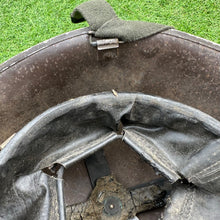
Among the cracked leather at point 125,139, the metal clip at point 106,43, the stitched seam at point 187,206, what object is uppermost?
the metal clip at point 106,43

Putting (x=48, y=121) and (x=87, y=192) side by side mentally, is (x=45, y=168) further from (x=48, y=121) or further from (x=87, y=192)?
(x=87, y=192)

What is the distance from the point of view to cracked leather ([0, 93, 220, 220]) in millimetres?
740

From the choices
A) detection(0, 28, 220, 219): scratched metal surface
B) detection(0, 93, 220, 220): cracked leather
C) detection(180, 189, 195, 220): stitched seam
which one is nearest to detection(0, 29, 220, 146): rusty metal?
detection(0, 28, 220, 219): scratched metal surface

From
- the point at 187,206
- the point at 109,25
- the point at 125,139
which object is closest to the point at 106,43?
the point at 109,25

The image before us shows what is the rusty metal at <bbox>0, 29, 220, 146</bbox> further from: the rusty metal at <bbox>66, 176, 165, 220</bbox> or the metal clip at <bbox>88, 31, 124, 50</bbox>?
the rusty metal at <bbox>66, 176, 165, 220</bbox>

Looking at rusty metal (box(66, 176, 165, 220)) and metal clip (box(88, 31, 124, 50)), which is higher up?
metal clip (box(88, 31, 124, 50))

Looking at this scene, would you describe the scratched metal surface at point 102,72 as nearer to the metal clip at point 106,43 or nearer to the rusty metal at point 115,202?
the metal clip at point 106,43

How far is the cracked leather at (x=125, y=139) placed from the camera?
74cm

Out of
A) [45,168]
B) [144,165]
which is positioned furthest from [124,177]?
[45,168]

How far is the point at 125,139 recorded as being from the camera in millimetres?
824

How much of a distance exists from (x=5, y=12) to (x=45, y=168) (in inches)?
42.1

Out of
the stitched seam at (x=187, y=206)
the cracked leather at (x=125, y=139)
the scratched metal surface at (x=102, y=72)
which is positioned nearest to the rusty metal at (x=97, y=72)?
the scratched metal surface at (x=102, y=72)

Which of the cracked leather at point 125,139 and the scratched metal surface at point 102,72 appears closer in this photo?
the cracked leather at point 125,139

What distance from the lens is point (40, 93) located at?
95 centimetres
